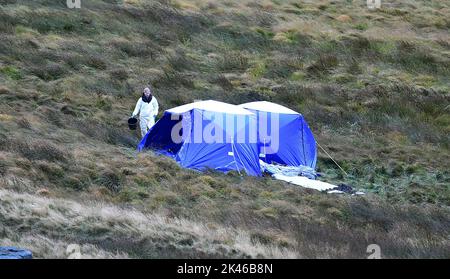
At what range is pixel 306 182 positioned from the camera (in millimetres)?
17984

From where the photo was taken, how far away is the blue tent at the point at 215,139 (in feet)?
60.6

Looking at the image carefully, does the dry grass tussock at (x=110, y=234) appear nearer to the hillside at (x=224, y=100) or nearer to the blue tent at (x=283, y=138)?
the hillside at (x=224, y=100)

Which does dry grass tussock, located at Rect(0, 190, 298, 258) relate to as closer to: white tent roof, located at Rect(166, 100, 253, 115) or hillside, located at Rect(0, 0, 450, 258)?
hillside, located at Rect(0, 0, 450, 258)

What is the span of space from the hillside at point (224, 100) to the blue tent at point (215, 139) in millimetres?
724

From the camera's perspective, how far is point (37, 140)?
1728 cm

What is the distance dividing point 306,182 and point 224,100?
24.3ft

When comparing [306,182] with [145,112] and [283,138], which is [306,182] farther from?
[145,112]

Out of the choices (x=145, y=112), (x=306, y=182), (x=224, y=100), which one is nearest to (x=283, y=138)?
(x=306, y=182)

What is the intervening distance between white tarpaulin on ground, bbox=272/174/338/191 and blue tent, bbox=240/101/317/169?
121 centimetres

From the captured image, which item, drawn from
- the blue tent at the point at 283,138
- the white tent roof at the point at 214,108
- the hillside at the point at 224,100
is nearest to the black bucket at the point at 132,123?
the hillside at the point at 224,100

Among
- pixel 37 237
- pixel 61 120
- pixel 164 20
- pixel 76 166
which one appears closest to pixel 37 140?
pixel 76 166

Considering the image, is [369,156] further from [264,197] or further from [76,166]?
[76,166]

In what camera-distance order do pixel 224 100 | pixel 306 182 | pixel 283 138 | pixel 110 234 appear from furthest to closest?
pixel 224 100, pixel 283 138, pixel 306 182, pixel 110 234

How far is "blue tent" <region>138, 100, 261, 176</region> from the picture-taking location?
1848cm
